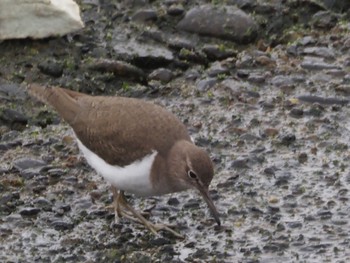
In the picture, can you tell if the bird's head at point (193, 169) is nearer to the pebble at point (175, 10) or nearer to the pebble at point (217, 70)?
the pebble at point (217, 70)

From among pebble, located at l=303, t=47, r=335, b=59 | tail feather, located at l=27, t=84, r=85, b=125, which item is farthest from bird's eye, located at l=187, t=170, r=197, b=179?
pebble, located at l=303, t=47, r=335, b=59

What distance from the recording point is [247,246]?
7.67 meters

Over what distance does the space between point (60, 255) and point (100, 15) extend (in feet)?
14.4

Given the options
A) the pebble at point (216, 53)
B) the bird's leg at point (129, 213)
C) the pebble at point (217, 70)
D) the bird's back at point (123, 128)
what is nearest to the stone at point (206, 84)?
the pebble at point (217, 70)

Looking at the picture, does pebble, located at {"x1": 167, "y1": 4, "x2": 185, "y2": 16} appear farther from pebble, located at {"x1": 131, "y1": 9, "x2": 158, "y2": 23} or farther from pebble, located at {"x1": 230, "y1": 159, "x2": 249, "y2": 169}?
pebble, located at {"x1": 230, "y1": 159, "x2": 249, "y2": 169}

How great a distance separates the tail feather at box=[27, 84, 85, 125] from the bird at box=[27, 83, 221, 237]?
15cm

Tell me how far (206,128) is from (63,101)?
1.63 m

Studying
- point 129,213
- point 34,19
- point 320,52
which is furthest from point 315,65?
point 129,213

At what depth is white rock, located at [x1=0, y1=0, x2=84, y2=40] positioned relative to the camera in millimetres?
10586

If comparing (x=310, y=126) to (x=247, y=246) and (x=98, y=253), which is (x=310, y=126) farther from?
(x=98, y=253)

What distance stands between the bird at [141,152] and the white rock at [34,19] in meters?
2.68

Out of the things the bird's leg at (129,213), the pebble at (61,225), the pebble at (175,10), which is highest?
the pebble at (175,10)

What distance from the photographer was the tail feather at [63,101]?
833cm

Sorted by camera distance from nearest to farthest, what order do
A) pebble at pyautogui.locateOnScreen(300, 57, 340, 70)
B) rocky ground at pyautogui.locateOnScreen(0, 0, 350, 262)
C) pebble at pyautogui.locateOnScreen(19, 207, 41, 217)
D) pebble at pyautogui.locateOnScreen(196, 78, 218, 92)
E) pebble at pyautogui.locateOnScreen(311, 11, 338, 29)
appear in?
rocky ground at pyautogui.locateOnScreen(0, 0, 350, 262) < pebble at pyautogui.locateOnScreen(19, 207, 41, 217) < pebble at pyautogui.locateOnScreen(196, 78, 218, 92) < pebble at pyautogui.locateOnScreen(300, 57, 340, 70) < pebble at pyautogui.locateOnScreen(311, 11, 338, 29)
